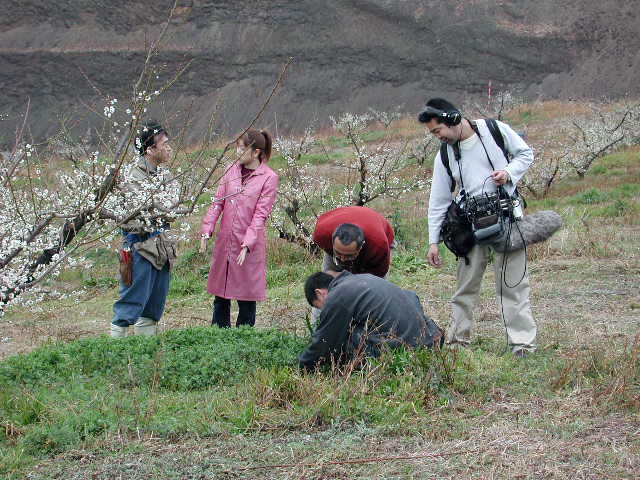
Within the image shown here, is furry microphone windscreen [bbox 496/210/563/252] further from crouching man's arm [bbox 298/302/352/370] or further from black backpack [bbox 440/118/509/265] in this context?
crouching man's arm [bbox 298/302/352/370]

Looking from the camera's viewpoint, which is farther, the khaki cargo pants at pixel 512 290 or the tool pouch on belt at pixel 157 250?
the tool pouch on belt at pixel 157 250

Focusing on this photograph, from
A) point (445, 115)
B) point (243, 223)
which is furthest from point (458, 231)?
point (243, 223)

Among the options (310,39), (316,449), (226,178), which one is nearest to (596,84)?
(310,39)

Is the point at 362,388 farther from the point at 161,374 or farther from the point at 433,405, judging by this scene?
the point at 161,374

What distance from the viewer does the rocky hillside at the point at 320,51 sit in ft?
132

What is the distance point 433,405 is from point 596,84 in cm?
4003

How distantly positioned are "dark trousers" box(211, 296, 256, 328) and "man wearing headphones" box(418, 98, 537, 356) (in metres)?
1.91

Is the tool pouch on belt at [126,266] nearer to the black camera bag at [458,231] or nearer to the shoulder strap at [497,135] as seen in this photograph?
the black camera bag at [458,231]

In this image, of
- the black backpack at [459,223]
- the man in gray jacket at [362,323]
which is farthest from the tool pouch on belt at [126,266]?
the black backpack at [459,223]

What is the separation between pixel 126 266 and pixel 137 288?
0.18 metres

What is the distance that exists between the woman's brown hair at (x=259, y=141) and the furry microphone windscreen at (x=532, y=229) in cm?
200

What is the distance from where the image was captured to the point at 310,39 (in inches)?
1694

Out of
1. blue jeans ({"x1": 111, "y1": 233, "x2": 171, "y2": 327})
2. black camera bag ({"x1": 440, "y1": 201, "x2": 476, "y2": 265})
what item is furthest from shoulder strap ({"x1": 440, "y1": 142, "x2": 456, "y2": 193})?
blue jeans ({"x1": 111, "y1": 233, "x2": 171, "y2": 327})

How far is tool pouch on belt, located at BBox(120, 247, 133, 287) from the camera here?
20.3 feet
